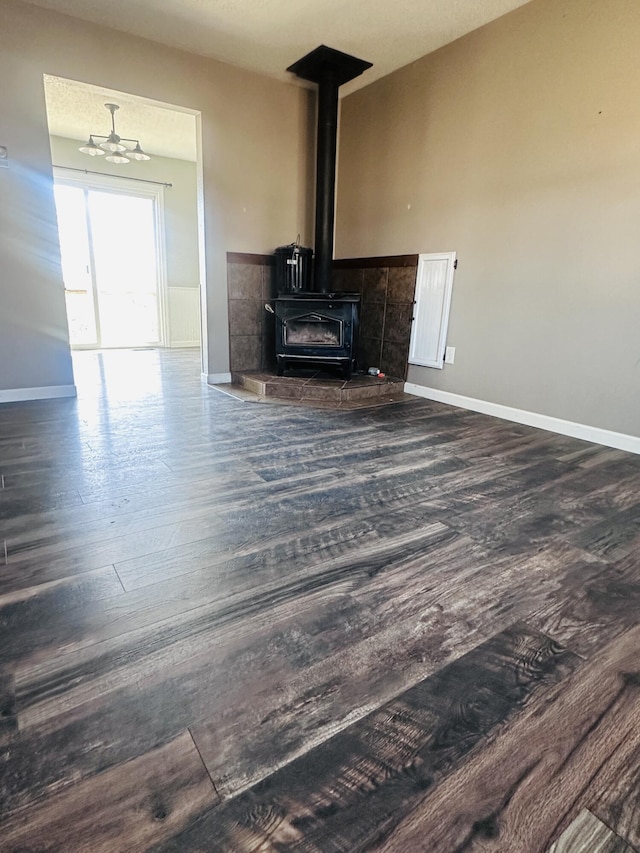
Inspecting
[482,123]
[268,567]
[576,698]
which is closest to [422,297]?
[482,123]

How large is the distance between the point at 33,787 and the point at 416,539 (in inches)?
50.4

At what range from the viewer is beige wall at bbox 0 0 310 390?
3.22 meters

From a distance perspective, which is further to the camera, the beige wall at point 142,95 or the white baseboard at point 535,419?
the beige wall at point 142,95

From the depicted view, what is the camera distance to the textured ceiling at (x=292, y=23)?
306cm

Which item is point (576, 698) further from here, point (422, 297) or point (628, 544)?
point (422, 297)

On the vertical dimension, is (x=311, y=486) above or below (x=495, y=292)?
below

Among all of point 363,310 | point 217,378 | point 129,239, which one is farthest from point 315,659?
point 129,239

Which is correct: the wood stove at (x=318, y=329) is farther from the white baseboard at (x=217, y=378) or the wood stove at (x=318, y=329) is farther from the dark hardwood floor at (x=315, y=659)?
the dark hardwood floor at (x=315, y=659)

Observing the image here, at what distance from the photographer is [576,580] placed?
151cm

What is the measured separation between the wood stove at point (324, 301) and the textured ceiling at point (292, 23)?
24cm

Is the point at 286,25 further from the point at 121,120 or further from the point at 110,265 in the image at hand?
the point at 110,265

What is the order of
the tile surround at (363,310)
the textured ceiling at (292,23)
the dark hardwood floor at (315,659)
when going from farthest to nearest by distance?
the tile surround at (363,310) < the textured ceiling at (292,23) < the dark hardwood floor at (315,659)

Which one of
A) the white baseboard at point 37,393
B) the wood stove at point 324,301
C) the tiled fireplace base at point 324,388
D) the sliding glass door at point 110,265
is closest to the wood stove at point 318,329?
the wood stove at point 324,301

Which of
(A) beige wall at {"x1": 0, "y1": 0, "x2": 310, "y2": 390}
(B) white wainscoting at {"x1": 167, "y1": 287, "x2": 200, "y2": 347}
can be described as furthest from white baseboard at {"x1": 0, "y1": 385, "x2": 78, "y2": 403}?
(B) white wainscoting at {"x1": 167, "y1": 287, "x2": 200, "y2": 347}
